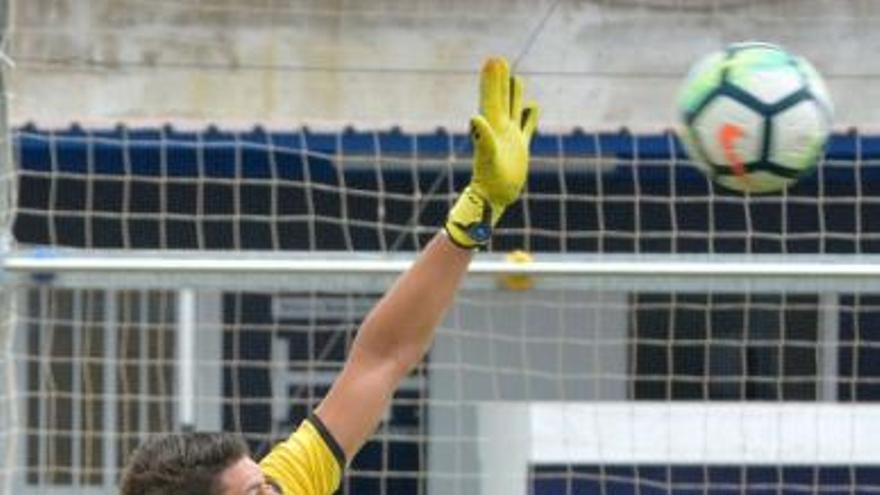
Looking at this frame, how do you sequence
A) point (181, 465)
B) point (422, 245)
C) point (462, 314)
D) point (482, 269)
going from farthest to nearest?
point (422, 245), point (462, 314), point (482, 269), point (181, 465)

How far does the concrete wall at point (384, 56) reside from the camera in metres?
10.3

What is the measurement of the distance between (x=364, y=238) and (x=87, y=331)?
196 centimetres

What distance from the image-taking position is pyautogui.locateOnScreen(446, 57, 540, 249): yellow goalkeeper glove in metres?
3.35

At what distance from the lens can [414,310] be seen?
344 cm

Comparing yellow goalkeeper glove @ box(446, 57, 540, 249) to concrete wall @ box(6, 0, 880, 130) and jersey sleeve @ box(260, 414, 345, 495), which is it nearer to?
jersey sleeve @ box(260, 414, 345, 495)

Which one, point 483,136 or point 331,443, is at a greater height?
point 483,136

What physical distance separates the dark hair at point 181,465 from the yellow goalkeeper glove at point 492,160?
1.96ft

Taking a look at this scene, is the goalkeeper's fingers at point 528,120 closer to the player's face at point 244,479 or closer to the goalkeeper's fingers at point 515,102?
the goalkeeper's fingers at point 515,102

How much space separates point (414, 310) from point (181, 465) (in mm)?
644

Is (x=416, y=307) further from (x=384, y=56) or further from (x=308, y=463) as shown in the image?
(x=384, y=56)

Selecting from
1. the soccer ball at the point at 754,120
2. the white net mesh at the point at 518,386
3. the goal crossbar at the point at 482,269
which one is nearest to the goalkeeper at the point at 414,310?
the soccer ball at the point at 754,120

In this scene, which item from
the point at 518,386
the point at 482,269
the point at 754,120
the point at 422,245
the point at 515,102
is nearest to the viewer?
the point at 515,102

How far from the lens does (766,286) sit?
523 centimetres

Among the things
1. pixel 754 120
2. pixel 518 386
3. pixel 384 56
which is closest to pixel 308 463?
pixel 754 120
